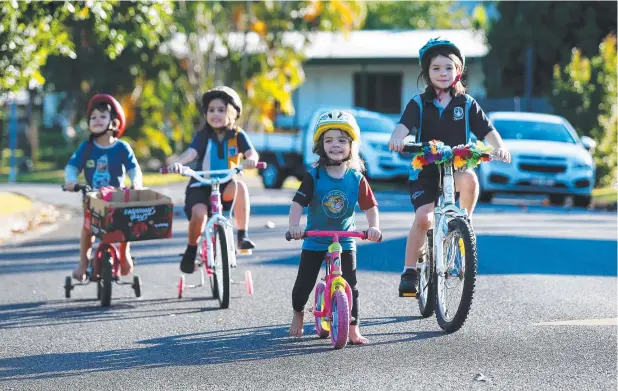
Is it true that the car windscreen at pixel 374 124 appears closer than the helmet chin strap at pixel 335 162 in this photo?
No

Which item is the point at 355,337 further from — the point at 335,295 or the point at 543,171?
the point at 543,171

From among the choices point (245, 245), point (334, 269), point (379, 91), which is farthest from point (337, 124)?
point (379, 91)

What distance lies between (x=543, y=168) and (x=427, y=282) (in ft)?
48.1

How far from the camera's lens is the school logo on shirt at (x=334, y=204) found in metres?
7.98

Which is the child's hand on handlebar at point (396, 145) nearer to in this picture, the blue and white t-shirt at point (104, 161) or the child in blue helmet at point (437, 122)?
the child in blue helmet at point (437, 122)

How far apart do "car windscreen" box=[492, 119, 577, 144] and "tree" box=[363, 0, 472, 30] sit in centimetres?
4705

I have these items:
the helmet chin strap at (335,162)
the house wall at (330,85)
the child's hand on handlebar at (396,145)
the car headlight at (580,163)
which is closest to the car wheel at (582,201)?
the car headlight at (580,163)

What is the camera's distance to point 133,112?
36.2 meters

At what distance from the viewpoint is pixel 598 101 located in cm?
2814

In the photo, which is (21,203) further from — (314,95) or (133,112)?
(314,95)

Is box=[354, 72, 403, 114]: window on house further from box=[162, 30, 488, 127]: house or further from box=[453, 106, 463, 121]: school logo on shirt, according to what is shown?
box=[453, 106, 463, 121]: school logo on shirt

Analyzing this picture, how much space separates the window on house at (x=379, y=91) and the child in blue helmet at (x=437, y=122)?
115 ft

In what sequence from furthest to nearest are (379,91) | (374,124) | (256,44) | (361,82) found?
(379,91)
(361,82)
(256,44)
(374,124)

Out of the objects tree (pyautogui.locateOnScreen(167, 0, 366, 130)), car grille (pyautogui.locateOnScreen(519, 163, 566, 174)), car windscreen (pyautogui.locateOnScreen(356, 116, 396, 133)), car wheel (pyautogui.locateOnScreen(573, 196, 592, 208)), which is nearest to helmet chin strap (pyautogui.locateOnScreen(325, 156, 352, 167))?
car grille (pyautogui.locateOnScreen(519, 163, 566, 174))
